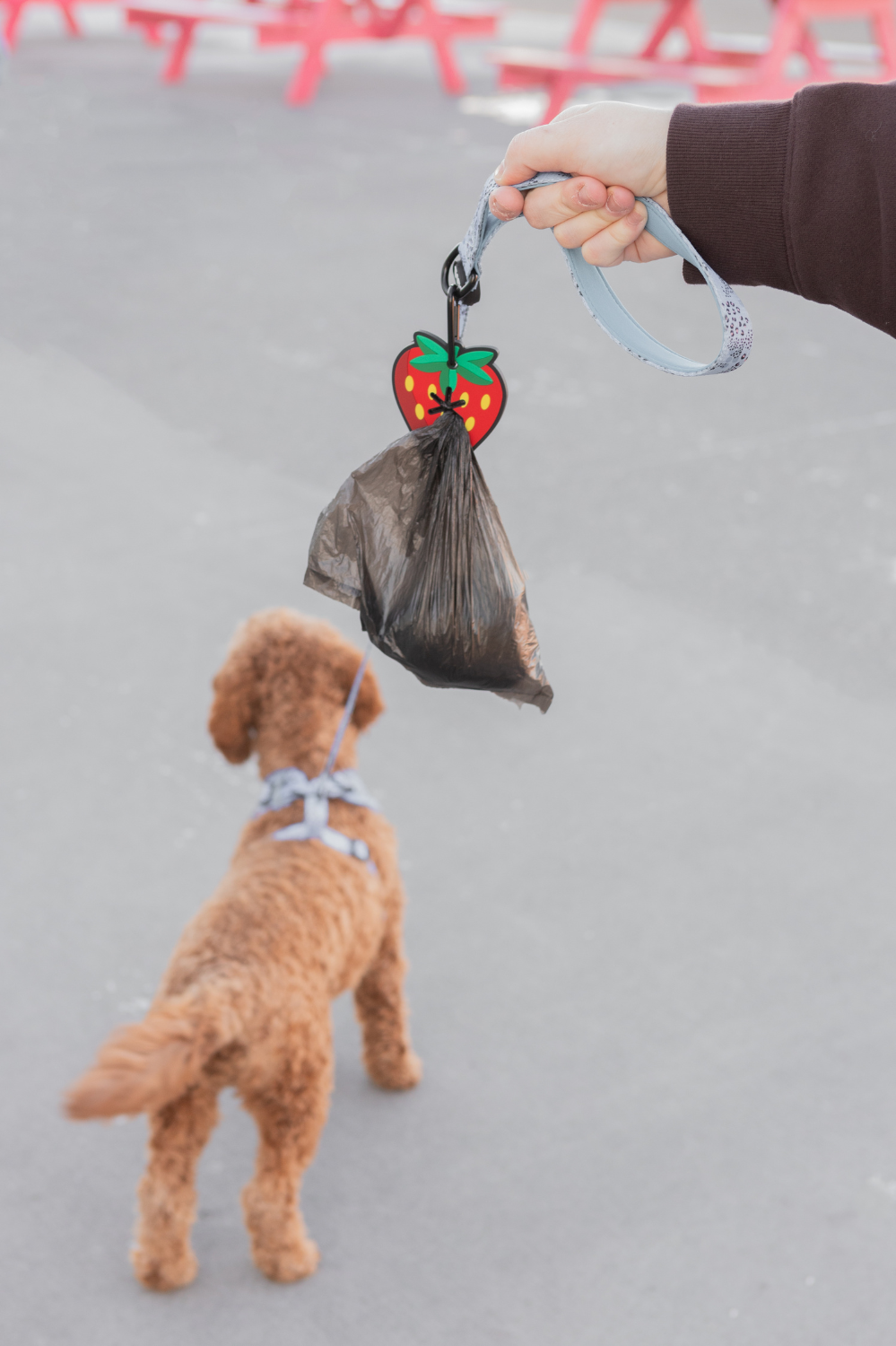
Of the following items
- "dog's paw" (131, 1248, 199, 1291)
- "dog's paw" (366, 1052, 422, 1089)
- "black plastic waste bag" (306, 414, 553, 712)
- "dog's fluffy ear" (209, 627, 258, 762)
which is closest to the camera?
"black plastic waste bag" (306, 414, 553, 712)

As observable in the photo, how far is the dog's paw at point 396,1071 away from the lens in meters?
2.38

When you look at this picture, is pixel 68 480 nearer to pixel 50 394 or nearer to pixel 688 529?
pixel 50 394

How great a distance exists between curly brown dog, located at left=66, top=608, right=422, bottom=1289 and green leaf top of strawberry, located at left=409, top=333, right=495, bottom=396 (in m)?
0.83

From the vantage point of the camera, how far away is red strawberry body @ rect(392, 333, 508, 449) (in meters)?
1.46

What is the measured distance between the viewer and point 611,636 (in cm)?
379

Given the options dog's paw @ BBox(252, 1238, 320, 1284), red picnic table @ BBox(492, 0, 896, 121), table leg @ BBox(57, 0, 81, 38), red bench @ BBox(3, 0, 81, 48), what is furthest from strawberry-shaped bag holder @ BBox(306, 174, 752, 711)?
table leg @ BBox(57, 0, 81, 38)

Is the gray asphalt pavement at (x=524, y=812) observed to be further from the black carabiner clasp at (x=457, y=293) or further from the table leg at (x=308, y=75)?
the table leg at (x=308, y=75)

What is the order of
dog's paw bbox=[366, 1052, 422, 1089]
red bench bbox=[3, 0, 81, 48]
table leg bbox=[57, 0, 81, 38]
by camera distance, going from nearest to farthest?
dog's paw bbox=[366, 1052, 422, 1089] < red bench bbox=[3, 0, 81, 48] < table leg bbox=[57, 0, 81, 38]

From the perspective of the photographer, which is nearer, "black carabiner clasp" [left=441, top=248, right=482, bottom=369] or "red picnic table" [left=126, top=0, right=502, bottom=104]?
"black carabiner clasp" [left=441, top=248, right=482, bottom=369]

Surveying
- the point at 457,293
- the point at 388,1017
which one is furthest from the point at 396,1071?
the point at 457,293

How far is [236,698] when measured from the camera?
2236 mm

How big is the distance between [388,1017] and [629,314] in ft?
4.68

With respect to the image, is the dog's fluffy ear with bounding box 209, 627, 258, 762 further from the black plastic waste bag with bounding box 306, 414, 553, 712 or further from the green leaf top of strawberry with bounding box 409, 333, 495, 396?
the green leaf top of strawberry with bounding box 409, 333, 495, 396

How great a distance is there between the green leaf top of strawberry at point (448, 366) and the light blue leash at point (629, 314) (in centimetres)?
4
